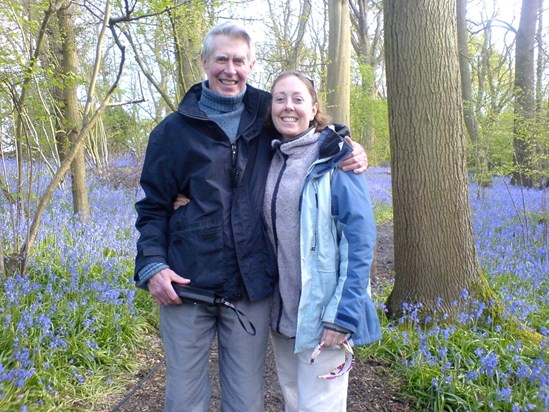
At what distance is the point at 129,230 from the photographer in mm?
6055

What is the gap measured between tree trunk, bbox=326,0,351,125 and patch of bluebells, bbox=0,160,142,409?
2858mm

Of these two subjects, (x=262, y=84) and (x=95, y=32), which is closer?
(x=95, y=32)

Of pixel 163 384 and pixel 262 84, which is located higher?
pixel 262 84

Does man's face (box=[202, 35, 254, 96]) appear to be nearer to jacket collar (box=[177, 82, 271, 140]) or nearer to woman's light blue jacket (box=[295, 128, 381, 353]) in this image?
jacket collar (box=[177, 82, 271, 140])

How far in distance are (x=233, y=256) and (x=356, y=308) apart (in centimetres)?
57

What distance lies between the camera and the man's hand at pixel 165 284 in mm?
1969

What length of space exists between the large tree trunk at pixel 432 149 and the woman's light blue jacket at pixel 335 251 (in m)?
1.83

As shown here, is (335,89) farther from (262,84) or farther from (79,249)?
(262,84)

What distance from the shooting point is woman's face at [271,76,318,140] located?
209 cm

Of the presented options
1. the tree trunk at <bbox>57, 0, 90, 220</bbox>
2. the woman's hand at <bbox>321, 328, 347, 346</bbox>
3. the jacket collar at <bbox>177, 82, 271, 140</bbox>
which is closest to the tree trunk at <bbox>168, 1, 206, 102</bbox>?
the tree trunk at <bbox>57, 0, 90, 220</bbox>

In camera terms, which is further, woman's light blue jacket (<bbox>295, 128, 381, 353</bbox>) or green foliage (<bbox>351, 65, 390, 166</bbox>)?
green foliage (<bbox>351, 65, 390, 166</bbox>)

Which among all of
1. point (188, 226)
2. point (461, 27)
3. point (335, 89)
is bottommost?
point (188, 226)

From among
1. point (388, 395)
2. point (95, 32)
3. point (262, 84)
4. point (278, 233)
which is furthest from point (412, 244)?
point (262, 84)

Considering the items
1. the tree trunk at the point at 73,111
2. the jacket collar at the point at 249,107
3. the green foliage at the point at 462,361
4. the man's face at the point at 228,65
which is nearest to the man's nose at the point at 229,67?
the man's face at the point at 228,65
